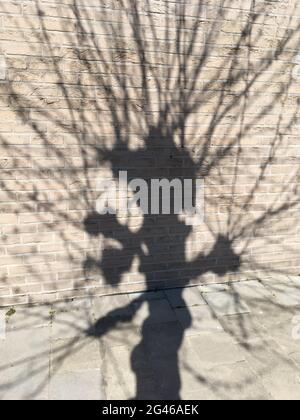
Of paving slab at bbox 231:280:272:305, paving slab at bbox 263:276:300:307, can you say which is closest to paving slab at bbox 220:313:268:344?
paving slab at bbox 231:280:272:305

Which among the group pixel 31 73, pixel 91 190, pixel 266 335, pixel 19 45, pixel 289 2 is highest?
pixel 289 2

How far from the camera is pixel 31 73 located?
10.4ft

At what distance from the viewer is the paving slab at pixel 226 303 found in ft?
12.1

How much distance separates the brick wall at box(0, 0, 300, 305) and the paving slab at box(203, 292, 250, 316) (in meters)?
0.28

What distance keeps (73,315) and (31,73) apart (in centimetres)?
240

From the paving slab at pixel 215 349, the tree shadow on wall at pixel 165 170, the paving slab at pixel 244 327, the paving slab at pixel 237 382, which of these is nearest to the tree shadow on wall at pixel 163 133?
the tree shadow on wall at pixel 165 170

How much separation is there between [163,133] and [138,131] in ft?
0.90

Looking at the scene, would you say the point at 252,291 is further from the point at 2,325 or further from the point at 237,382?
the point at 2,325

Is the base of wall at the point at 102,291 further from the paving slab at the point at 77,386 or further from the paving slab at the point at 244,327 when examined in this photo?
the paving slab at the point at 77,386

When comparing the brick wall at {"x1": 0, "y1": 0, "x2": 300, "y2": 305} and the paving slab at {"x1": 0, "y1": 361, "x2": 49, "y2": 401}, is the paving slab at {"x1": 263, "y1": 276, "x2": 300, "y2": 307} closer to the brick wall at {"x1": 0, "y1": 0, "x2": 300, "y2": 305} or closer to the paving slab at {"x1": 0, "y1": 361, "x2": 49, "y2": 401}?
the brick wall at {"x1": 0, "y1": 0, "x2": 300, "y2": 305}

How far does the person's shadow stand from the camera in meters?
3.01

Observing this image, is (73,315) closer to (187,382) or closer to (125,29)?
(187,382)

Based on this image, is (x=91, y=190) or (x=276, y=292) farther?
(x=276, y=292)
